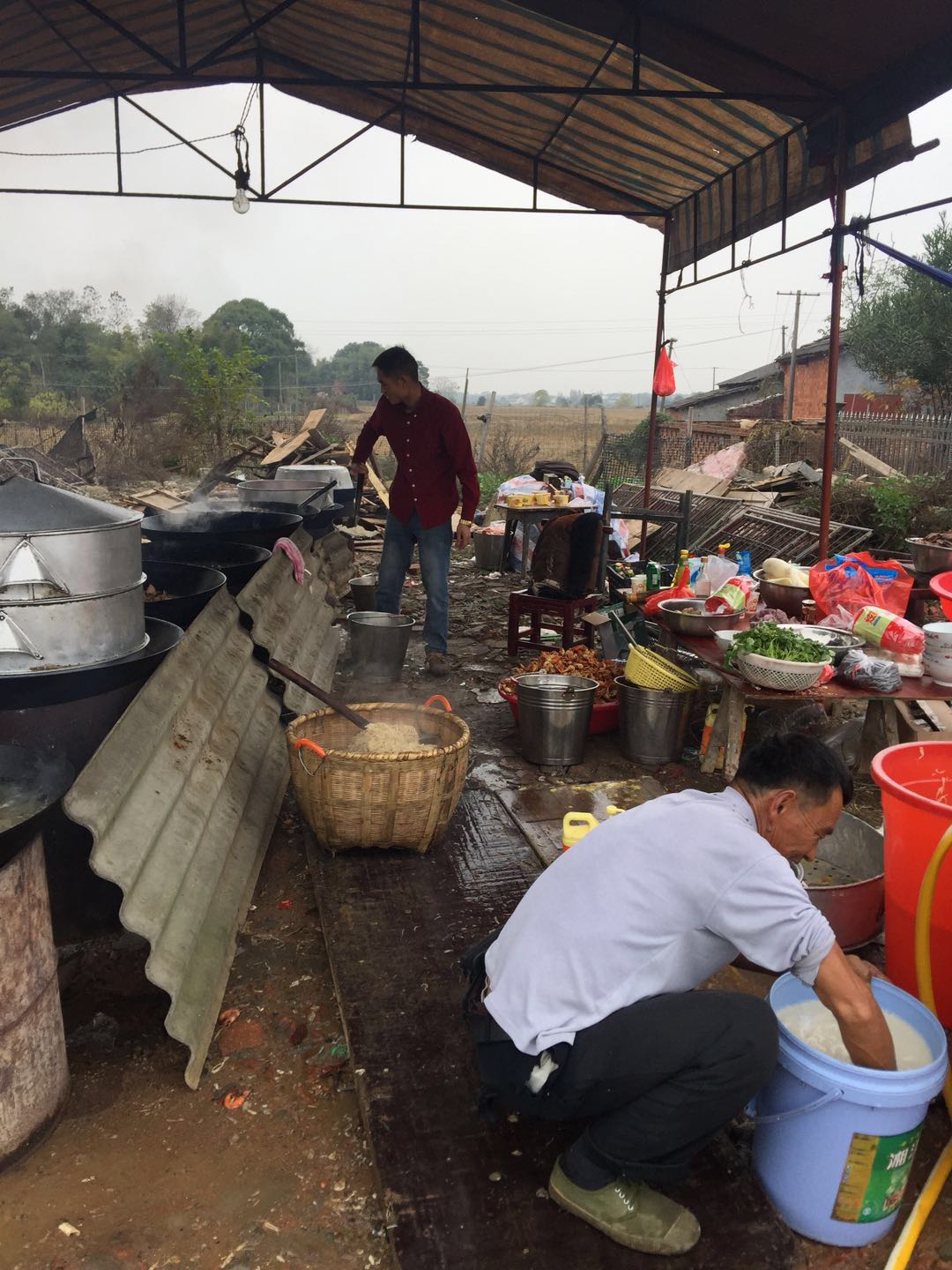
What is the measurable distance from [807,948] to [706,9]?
5718 millimetres

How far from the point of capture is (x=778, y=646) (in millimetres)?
4633

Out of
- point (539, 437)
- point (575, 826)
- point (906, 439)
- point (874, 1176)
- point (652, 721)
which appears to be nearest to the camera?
point (874, 1176)

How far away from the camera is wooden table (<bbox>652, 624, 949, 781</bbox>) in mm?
4570

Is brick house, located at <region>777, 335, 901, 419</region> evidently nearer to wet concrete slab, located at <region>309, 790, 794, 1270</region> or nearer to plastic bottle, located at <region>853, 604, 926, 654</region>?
plastic bottle, located at <region>853, 604, 926, 654</region>

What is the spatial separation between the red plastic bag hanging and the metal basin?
668 cm

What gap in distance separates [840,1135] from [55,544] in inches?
111

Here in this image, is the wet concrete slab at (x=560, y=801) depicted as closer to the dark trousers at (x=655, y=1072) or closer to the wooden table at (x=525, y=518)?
the dark trousers at (x=655, y=1072)

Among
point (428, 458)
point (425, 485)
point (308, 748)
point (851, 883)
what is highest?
point (428, 458)

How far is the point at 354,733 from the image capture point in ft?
15.2

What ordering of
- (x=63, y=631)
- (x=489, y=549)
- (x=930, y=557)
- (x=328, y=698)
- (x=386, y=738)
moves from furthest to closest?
(x=489, y=549) → (x=930, y=557) → (x=328, y=698) → (x=386, y=738) → (x=63, y=631)

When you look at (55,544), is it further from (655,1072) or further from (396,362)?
(396,362)

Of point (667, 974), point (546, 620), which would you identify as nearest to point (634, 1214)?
point (667, 974)

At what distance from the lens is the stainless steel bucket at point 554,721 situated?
17.6 ft

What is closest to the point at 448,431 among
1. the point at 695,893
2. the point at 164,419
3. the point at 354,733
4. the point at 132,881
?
the point at 354,733
